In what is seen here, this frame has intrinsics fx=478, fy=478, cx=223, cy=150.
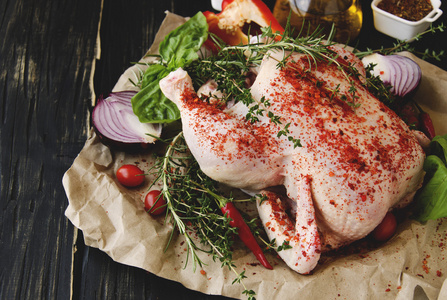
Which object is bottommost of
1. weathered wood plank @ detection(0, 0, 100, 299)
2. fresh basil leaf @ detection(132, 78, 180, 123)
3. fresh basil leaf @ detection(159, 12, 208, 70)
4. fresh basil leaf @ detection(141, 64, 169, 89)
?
weathered wood plank @ detection(0, 0, 100, 299)

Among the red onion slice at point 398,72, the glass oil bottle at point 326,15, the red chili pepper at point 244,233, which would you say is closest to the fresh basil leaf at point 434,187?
the red onion slice at point 398,72

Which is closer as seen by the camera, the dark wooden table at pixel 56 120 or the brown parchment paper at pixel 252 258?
the brown parchment paper at pixel 252 258

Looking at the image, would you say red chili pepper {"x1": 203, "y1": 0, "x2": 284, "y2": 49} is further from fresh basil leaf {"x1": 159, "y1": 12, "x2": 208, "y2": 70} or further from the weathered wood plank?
the weathered wood plank

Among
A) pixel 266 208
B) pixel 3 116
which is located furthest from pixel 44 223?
pixel 266 208

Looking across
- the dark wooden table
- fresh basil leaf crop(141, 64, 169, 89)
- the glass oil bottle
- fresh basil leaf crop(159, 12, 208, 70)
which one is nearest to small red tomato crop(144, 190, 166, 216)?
the dark wooden table

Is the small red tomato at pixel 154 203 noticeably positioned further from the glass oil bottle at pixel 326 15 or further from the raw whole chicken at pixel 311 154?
the glass oil bottle at pixel 326 15

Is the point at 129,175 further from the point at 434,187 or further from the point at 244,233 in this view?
the point at 434,187

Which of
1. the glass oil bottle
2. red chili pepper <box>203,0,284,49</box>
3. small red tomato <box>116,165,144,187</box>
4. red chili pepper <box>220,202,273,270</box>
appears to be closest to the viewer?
red chili pepper <box>220,202,273,270</box>
